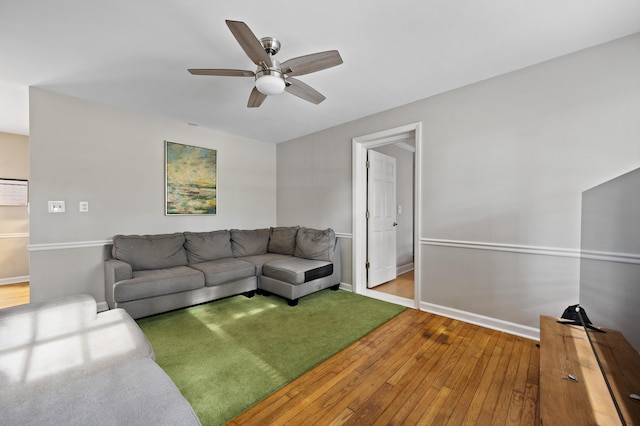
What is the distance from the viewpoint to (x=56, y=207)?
294 centimetres

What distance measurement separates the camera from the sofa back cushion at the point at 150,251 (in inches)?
123

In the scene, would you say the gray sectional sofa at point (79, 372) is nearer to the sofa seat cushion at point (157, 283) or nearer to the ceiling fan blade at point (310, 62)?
the sofa seat cushion at point (157, 283)

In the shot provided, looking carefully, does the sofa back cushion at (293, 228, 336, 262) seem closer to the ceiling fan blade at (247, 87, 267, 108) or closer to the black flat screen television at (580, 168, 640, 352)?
the ceiling fan blade at (247, 87, 267, 108)

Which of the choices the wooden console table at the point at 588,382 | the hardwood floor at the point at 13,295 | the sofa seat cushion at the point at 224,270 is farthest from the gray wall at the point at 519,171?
the hardwood floor at the point at 13,295

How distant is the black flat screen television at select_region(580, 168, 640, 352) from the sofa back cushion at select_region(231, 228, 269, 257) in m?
3.78

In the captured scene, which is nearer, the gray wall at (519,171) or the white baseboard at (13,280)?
the gray wall at (519,171)

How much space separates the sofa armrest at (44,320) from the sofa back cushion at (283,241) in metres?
2.59

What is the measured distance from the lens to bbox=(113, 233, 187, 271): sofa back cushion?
3.11 m

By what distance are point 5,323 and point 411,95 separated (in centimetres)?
381

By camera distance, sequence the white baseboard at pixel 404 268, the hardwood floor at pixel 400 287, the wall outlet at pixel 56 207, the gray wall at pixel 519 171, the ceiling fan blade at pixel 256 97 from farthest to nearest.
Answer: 1. the white baseboard at pixel 404 268
2. the hardwood floor at pixel 400 287
3. the wall outlet at pixel 56 207
4. the ceiling fan blade at pixel 256 97
5. the gray wall at pixel 519 171

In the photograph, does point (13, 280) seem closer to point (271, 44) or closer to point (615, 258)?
point (271, 44)

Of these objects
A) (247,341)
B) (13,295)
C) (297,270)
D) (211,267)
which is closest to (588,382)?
(247,341)

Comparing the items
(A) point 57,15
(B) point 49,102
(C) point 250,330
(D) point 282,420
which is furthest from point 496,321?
(B) point 49,102

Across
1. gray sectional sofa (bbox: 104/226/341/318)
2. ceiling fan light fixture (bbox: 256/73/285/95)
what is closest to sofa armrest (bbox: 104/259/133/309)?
gray sectional sofa (bbox: 104/226/341/318)
